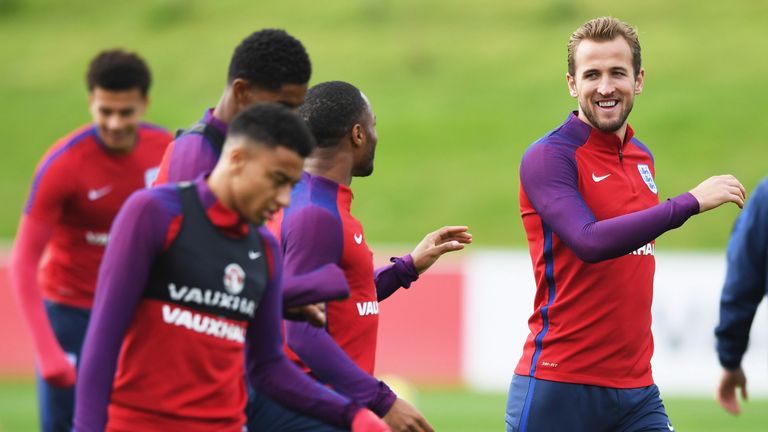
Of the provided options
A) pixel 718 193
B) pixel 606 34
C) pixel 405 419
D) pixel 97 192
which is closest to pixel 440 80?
pixel 97 192

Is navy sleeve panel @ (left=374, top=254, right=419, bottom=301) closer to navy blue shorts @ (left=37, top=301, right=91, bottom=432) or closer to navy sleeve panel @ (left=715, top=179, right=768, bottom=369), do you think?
navy sleeve panel @ (left=715, top=179, right=768, bottom=369)

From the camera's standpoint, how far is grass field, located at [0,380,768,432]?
1162cm

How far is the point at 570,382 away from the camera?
17.5 feet

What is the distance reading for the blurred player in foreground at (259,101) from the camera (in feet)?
14.8

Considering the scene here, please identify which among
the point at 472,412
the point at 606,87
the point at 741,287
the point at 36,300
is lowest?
the point at 472,412

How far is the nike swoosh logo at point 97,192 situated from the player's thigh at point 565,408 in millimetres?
2956

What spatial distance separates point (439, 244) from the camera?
18.6ft

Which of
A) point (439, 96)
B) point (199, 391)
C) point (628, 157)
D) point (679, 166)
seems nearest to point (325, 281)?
point (199, 391)

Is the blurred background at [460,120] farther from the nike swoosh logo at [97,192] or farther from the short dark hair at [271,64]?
the short dark hair at [271,64]

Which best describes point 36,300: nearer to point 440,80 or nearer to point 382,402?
point 382,402

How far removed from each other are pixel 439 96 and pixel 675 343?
17050mm

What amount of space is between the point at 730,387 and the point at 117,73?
144 inches

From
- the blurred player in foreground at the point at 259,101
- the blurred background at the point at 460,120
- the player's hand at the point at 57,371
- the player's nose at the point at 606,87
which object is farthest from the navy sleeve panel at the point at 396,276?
the blurred background at the point at 460,120

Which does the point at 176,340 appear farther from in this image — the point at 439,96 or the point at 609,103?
the point at 439,96
